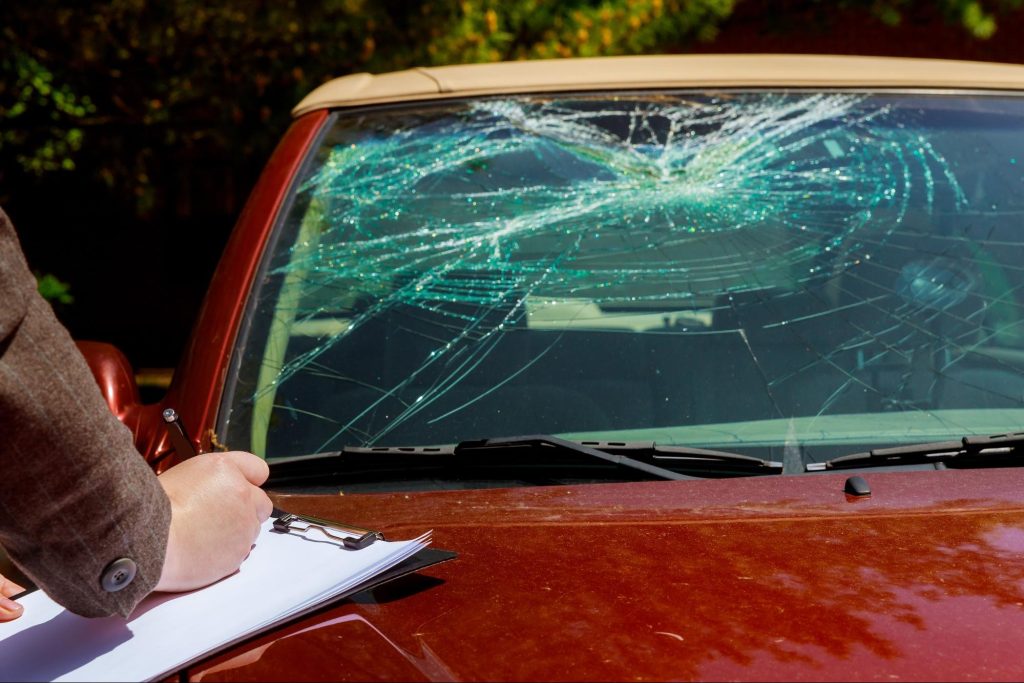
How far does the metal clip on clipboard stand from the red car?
0.09 m

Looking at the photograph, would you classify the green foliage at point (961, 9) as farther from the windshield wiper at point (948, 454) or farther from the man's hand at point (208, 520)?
the man's hand at point (208, 520)

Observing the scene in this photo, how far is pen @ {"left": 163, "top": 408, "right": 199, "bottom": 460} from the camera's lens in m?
1.64

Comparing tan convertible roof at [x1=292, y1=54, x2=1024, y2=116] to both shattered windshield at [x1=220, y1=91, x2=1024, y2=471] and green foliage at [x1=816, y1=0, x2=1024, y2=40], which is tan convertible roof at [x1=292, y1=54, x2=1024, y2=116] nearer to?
shattered windshield at [x1=220, y1=91, x2=1024, y2=471]

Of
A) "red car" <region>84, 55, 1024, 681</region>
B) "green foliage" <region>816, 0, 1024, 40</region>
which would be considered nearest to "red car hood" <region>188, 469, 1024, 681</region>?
"red car" <region>84, 55, 1024, 681</region>

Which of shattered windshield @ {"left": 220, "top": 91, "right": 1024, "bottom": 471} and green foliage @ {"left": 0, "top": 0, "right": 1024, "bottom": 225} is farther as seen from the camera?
green foliage @ {"left": 0, "top": 0, "right": 1024, "bottom": 225}

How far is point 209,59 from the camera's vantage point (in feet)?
21.6

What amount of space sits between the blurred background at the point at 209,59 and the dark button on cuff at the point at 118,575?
550 cm

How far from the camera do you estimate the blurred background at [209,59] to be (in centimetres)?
643

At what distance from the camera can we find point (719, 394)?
76.5 inches

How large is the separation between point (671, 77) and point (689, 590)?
1.59 m

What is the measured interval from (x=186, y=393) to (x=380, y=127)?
826 mm

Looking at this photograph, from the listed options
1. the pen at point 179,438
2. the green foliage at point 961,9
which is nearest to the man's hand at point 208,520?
the pen at point 179,438

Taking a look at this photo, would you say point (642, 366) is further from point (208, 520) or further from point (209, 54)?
point (209, 54)

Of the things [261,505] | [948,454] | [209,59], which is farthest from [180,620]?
[209,59]
